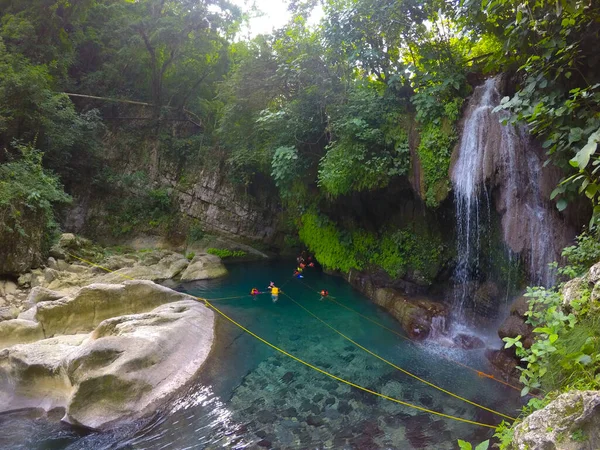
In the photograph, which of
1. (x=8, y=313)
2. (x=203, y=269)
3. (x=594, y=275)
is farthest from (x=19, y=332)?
(x=594, y=275)

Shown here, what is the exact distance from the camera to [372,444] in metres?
4.96

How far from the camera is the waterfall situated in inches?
291

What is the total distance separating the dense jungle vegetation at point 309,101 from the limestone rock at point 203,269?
383cm

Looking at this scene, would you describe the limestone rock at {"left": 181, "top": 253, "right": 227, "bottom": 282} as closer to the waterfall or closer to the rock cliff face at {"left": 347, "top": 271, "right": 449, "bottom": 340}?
the rock cliff face at {"left": 347, "top": 271, "right": 449, "bottom": 340}

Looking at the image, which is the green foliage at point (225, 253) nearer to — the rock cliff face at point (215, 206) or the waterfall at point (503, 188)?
the rock cliff face at point (215, 206)

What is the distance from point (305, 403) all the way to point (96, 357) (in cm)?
347

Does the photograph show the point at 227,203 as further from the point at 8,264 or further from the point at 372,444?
the point at 372,444

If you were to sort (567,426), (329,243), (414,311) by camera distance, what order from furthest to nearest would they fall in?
(329,243), (414,311), (567,426)

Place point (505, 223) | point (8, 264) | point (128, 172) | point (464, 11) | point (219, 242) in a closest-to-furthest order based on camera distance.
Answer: point (464, 11) < point (505, 223) < point (8, 264) < point (219, 242) < point (128, 172)

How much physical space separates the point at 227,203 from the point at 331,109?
29.1 ft

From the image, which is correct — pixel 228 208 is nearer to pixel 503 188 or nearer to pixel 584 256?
pixel 503 188

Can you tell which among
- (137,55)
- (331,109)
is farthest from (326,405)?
(137,55)

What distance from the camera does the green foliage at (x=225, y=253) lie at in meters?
17.5

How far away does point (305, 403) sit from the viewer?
19.8 feet
